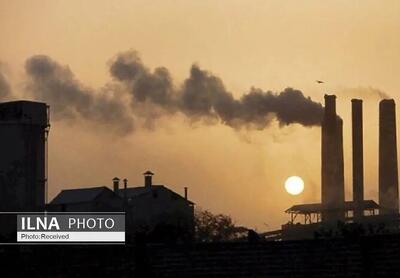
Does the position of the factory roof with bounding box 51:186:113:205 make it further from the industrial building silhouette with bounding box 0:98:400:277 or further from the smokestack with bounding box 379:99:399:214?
the smokestack with bounding box 379:99:399:214

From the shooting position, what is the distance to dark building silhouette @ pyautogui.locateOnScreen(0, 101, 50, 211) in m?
64.0

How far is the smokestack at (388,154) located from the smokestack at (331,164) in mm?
4570

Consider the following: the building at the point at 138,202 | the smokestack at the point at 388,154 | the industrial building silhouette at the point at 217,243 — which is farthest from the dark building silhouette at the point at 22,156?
the smokestack at the point at 388,154

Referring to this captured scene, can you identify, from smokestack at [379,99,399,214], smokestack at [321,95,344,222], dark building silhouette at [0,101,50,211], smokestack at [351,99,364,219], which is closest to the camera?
dark building silhouette at [0,101,50,211]

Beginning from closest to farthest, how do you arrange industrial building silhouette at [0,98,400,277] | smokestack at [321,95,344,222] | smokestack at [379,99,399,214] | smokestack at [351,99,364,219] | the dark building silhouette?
industrial building silhouette at [0,98,400,277], the dark building silhouette, smokestack at [321,95,344,222], smokestack at [351,99,364,219], smokestack at [379,99,399,214]

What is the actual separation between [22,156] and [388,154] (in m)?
52.0

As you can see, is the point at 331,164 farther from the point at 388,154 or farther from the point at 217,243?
the point at 217,243

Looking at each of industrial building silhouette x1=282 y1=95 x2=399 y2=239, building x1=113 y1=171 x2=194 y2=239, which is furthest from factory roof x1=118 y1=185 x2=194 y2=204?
industrial building silhouette x1=282 y1=95 x2=399 y2=239

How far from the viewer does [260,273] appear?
20.5 m

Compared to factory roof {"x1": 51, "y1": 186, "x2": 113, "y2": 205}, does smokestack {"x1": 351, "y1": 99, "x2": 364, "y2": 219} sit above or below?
above

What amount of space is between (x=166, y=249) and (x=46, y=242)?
4193 millimetres

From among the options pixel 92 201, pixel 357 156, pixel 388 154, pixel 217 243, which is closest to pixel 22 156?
pixel 92 201

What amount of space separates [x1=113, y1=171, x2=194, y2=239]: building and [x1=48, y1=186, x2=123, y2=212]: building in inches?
39.3

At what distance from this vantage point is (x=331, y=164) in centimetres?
10469
